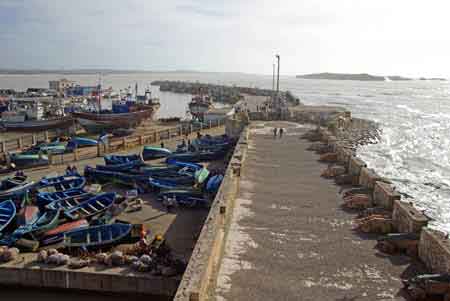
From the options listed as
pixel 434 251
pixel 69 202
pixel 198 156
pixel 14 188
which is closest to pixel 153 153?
pixel 198 156

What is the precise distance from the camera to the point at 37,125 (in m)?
39.5

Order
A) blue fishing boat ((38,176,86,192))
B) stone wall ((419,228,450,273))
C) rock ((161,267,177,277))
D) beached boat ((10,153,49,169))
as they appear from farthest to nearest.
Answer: beached boat ((10,153,49,169)) → blue fishing boat ((38,176,86,192)) → rock ((161,267,177,277)) → stone wall ((419,228,450,273))

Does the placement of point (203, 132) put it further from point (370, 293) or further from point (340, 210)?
point (370, 293)

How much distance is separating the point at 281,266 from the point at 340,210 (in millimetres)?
4807

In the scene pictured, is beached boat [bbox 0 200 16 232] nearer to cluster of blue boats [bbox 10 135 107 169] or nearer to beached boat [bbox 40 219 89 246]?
beached boat [bbox 40 219 89 246]

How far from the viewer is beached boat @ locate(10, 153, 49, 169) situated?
23.0 meters

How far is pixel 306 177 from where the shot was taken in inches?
689

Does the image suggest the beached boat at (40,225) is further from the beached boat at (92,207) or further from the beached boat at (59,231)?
the beached boat at (92,207)

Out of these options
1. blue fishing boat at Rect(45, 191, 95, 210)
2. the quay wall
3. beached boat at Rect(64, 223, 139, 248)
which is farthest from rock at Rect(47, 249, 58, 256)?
the quay wall

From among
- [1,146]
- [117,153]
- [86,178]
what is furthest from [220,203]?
[1,146]

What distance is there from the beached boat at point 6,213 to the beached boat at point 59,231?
1.74 meters

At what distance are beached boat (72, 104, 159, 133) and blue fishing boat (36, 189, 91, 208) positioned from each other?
2274cm

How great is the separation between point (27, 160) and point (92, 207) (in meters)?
9.87

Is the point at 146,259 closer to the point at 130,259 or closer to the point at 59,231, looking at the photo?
the point at 130,259
